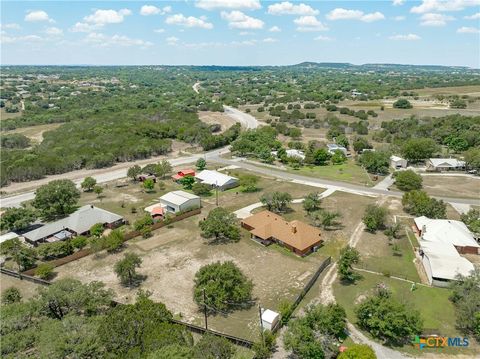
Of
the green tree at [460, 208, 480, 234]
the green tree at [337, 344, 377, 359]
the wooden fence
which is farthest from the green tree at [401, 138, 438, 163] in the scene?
the green tree at [337, 344, 377, 359]


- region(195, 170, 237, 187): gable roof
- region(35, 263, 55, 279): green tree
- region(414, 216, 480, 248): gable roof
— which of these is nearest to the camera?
region(35, 263, 55, 279): green tree

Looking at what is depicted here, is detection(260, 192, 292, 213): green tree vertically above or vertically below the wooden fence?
above

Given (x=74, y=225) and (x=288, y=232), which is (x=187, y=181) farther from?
(x=288, y=232)

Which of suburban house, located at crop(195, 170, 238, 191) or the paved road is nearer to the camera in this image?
suburban house, located at crop(195, 170, 238, 191)

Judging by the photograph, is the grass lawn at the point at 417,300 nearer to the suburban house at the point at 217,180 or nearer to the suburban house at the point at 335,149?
the suburban house at the point at 217,180

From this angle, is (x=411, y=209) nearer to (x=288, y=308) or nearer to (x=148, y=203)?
(x=288, y=308)

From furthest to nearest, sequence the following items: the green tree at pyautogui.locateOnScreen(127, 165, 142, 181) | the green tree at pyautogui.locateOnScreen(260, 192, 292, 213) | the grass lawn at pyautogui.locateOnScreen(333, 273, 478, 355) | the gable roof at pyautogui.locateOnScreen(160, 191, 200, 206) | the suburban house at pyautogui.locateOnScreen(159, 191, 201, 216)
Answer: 1. the green tree at pyautogui.locateOnScreen(127, 165, 142, 181)
2. the gable roof at pyautogui.locateOnScreen(160, 191, 200, 206)
3. the suburban house at pyautogui.locateOnScreen(159, 191, 201, 216)
4. the green tree at pyautogui.locateOnScreen(260, 192, 292, 213)
5. the grass lawn at pyautogui.locateOnScreen(333, 273, 478, 355)

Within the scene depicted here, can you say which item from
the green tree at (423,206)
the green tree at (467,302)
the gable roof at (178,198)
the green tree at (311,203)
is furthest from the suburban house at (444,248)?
the gable roof at (178,198)

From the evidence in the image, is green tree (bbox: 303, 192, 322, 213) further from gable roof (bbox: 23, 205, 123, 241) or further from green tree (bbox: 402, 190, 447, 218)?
gable roof (bbox: 23, 205, 123, 241)
